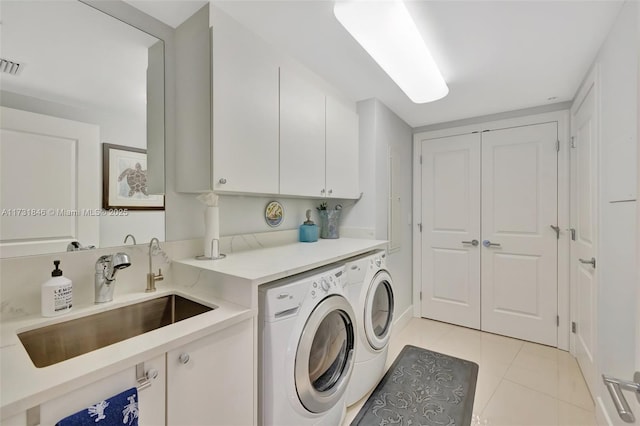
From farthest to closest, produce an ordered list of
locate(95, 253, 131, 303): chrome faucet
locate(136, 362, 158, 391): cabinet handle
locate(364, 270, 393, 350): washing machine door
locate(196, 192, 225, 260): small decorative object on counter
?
locate(364, 270, 393, 350): washing machine door
locate(196, 192, 225, 260): small decorative object on counter
locate(95, 253, 131, 303): chrome faucet
locate(136, 362, 158, 391): cabinet handle

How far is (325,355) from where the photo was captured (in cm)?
148

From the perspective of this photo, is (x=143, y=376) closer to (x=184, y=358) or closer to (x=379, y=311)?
(x=184, y=358)

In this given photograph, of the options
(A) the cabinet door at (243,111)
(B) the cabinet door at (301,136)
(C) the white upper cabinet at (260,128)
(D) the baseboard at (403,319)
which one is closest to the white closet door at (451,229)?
(D) the baseboard at (403,319)

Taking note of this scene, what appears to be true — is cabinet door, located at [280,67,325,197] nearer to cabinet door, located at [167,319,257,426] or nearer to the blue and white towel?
cabinet door, located at [167,319,257,426]

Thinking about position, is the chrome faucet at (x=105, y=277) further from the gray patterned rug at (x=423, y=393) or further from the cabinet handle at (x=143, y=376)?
the gray patterned rug at (x=423, y=393)

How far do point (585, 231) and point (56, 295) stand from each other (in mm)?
3108

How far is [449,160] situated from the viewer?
3033 millimetres

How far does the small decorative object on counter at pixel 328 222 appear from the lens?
2.45 m

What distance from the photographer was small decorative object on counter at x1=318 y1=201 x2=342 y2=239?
2.45 metres

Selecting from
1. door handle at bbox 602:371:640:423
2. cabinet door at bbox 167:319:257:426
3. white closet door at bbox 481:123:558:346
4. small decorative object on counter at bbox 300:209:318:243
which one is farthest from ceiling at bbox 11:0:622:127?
door handle at bbox 602:371:640:423

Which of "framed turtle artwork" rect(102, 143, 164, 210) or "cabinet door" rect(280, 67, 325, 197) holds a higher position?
"cabinet door" rect(280, 67, 325, 197)

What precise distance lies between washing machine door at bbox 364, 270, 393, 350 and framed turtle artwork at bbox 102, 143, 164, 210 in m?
1.42

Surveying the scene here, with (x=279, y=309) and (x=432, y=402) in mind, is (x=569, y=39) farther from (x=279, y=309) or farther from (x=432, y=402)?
(x=432, y=402)

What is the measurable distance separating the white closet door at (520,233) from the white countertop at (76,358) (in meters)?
2.73
